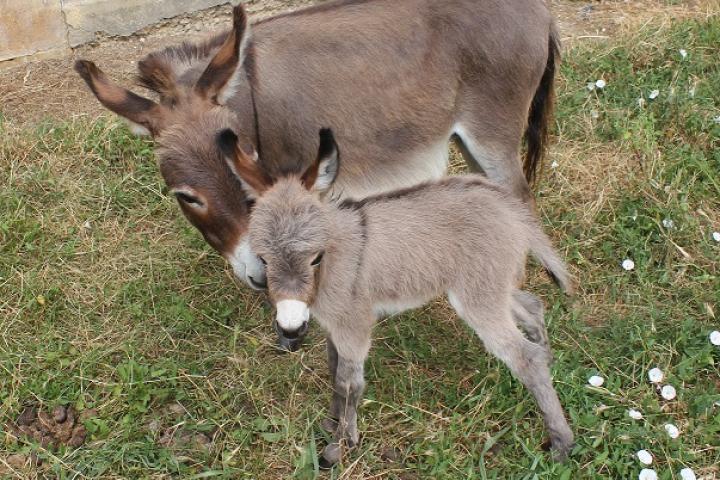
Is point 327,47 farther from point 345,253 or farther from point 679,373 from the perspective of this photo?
point 679,373

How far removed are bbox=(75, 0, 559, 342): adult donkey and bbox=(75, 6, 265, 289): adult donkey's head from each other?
1 cm

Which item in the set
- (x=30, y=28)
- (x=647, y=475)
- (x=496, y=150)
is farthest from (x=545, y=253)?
(x=30, y=28)

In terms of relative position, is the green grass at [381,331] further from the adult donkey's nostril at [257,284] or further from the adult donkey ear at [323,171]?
the adult donkey ear at [323,171]

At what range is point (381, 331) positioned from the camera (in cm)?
371

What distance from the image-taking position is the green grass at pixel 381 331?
3100 mm

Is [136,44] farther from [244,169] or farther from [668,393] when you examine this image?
[668,393]

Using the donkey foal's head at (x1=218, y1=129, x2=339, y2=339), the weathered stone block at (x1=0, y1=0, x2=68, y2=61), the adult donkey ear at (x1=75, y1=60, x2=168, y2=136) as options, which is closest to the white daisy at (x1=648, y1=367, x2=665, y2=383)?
the donkey foal's head at (x1=218, y1=129, x2=339, y2=339)

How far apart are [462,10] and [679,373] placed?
6.12ft

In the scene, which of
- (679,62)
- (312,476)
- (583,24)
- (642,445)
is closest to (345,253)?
(312,476)

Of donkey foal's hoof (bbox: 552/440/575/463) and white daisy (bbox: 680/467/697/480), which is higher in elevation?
white daisy (bbox: 680/467/697/480)

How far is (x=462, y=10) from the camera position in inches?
141

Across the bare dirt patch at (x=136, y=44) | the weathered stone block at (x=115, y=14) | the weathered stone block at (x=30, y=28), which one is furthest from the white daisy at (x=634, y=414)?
the weathered stone block at (x=30, y=28)

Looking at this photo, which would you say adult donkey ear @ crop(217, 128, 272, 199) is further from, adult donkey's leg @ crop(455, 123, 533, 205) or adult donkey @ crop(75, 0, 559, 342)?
adult donkey's leg @ crop(455, 123, 533, 205)

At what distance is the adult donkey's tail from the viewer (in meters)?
3.84
